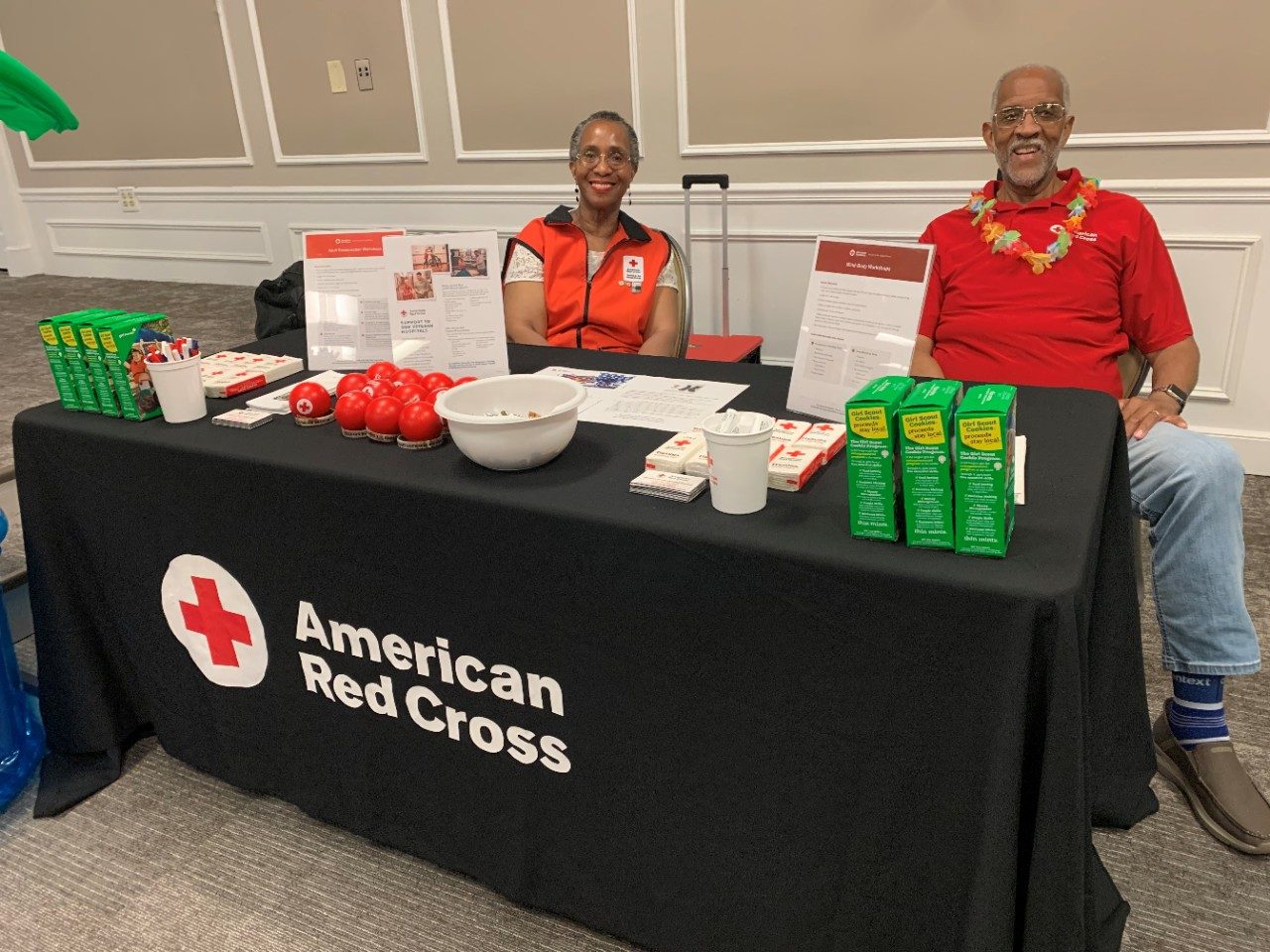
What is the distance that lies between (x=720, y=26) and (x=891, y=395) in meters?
2.65

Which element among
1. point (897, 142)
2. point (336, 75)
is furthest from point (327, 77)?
point (897, 142)

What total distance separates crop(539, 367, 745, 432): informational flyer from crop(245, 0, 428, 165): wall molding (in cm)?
275

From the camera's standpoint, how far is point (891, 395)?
96cm

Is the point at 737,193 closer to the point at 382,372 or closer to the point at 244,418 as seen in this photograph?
the point at 382,372

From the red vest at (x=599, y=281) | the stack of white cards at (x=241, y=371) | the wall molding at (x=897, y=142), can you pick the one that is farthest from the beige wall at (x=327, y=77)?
the stack of white cards at (x=241, y=371)

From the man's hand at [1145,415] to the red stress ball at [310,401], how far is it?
4.44 feet

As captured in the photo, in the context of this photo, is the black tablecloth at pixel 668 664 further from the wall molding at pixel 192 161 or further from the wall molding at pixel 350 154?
the wall molding at pixel 192 161

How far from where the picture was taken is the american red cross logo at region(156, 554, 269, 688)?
4.81 feet

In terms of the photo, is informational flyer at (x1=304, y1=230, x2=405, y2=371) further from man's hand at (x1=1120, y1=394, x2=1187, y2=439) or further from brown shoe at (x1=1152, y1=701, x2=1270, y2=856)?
brown shoe at (x1=1152, y1=701, x2=1270, y2=856)

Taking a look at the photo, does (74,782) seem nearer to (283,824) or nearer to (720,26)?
(283,824)

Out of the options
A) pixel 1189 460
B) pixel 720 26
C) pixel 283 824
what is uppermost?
pixel 720 26

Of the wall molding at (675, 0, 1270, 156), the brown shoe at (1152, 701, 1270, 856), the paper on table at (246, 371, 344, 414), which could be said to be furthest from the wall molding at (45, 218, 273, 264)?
the brown shoe at (1152, 701, 1270, 856)

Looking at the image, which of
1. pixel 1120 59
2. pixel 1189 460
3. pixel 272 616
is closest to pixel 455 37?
pixel 1120 59

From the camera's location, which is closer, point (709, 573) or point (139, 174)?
point (709, 573)
